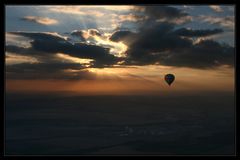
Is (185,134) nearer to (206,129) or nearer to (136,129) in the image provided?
(206,129)

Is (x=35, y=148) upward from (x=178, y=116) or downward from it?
downward

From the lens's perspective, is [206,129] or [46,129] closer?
[206,129]

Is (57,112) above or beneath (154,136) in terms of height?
above

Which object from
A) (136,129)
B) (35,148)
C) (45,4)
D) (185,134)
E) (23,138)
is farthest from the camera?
(136,129)

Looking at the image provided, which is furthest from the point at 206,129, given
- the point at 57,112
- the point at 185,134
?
the point at 57,112

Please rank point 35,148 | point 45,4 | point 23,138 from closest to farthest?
point 45,4
point 35,148
point 23,138

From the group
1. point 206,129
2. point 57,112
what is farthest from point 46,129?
point 206,129

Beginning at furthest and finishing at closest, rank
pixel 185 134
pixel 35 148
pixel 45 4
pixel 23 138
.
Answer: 1. pixel 185 134
2. pixel 23 138
3. pixel 35 148
4. pixel 45 4
